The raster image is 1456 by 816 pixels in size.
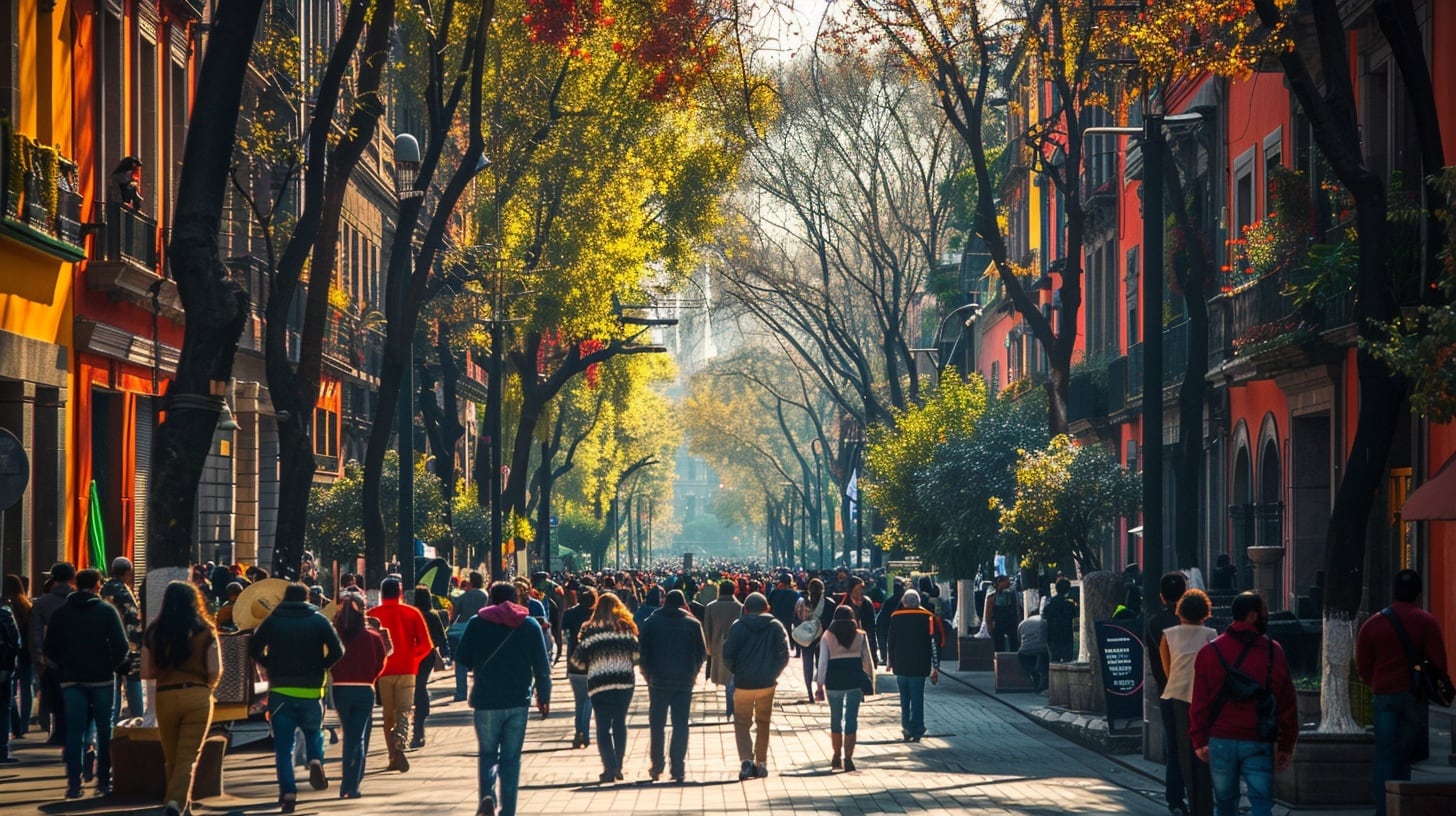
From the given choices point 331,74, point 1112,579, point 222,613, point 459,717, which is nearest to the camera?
point 222,613

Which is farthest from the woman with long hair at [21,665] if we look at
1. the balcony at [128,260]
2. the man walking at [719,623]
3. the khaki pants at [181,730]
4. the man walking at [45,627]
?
the man walking at [719,623]

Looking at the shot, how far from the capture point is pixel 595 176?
42.7 meters

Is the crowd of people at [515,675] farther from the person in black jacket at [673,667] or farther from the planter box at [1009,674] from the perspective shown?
the planter box at [1009,674]

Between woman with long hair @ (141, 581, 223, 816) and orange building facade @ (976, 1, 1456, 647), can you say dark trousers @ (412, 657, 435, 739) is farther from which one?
orange building facade @ (976, 1, 1456, 647)

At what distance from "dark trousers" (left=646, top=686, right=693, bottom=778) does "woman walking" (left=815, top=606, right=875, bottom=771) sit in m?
1.46

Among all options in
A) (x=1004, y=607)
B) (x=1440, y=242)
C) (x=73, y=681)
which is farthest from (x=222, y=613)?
(x=1004, y=607)

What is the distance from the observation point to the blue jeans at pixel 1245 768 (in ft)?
40.2

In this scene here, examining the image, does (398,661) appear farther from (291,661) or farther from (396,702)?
(291,661)

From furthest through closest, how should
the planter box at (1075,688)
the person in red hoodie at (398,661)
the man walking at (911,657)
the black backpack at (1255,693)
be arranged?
1. the planter box at (1075,688)
2. the man walking at (911,657)
3. the person in red hoodie at (398,661)
4. the black backpack at (1255,693)

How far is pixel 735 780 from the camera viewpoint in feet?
62.3

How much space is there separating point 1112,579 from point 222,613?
10157 mm

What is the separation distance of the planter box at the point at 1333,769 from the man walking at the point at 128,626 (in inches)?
347

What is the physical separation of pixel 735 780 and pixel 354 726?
3.52 m

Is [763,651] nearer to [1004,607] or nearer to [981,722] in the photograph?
[981,722]
